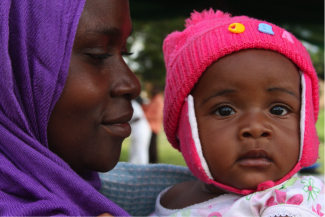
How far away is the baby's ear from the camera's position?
1.77 meters

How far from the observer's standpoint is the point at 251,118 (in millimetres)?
1440

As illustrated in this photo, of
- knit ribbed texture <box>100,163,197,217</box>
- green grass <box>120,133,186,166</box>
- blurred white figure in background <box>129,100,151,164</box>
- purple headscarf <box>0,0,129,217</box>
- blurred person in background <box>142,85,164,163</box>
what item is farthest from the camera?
green grass <box>120,133,186,166</box>

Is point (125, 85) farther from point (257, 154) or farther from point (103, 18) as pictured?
point (257, 154)

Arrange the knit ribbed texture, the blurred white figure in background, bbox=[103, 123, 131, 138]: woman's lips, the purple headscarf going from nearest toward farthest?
1. the purple headscarf
2. bbox=[103, 123, 131, 138]: woman's lips
3. the knit ribbed texture
4. the blurred white figure in background

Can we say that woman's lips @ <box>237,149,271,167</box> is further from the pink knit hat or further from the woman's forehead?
the woman's forehead

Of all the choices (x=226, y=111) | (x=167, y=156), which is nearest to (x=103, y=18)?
(x=226, y=111)

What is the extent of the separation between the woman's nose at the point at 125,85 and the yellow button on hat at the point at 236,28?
512 millimetres

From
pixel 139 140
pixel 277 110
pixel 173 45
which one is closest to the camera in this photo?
pixel 277 110

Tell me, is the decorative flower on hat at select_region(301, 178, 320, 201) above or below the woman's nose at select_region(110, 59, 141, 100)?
below

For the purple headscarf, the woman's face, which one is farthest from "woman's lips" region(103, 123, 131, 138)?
the purple headscarf

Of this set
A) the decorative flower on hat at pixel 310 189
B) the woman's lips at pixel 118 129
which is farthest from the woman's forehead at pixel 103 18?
the decorative flower on hat at pixel 310 189

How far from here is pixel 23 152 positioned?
118cm

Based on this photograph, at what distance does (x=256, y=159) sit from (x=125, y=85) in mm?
641

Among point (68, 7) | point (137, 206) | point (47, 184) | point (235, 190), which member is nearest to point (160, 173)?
point (137, 206)
